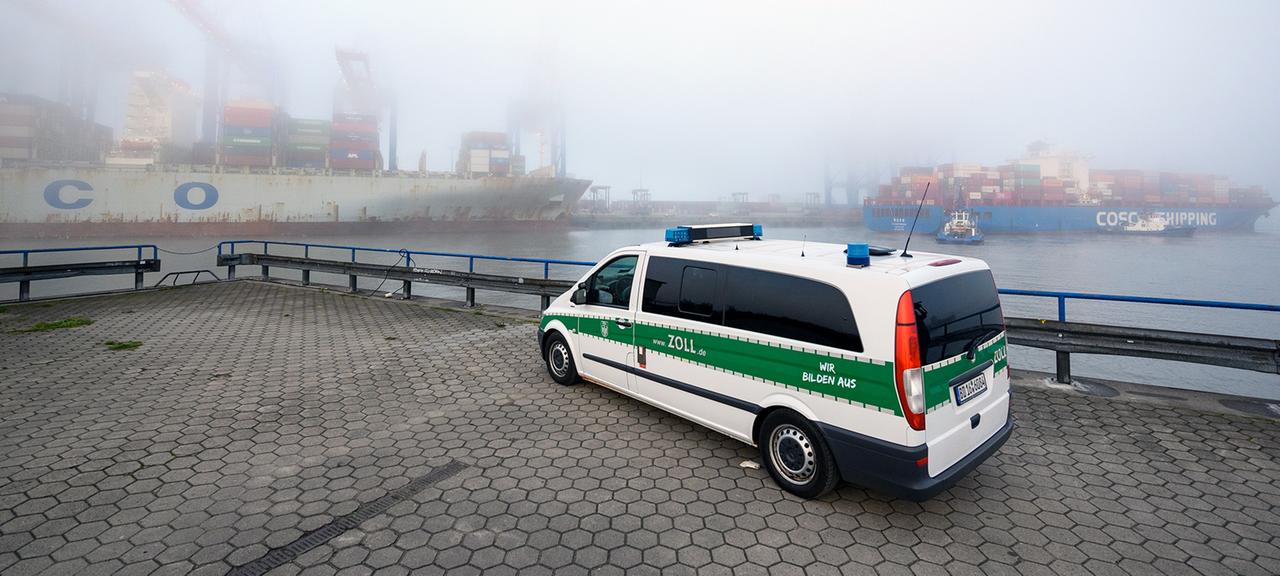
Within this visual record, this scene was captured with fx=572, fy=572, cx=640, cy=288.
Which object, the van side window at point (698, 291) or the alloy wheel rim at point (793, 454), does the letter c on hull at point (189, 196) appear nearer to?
the van side window at point (698, 291)

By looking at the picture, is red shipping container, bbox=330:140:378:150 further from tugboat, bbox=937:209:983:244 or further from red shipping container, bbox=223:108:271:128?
tugboat, bbox=937:209:983:244

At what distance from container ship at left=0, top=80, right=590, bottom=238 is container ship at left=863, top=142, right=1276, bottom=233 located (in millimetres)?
45685

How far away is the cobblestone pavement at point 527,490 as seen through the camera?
290 centimetres

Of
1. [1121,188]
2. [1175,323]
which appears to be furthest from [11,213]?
[1121,188]

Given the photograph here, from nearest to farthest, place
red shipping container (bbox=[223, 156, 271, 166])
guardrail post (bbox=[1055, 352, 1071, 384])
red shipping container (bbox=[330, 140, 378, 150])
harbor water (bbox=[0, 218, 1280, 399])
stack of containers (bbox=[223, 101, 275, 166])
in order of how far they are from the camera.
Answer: guardrail post (bbox=[1055, 352, 1071, 384]) → harbor water (bbox=[0, 218, 1280, 399]) → red shipping container (bbox=[223, 156, 271, 166]) → stack of containers (bbox=[223, 101, 275, 166]) → red shipping container (bbox=[330, 140, 378, 150])

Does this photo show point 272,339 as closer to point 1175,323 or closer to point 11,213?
point 1175,323

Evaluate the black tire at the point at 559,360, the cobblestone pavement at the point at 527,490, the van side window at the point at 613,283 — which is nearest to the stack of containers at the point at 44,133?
the cobblestone pavement at the point at 527,490

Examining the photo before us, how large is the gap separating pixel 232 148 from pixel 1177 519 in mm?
77408

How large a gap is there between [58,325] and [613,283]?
9.32 m

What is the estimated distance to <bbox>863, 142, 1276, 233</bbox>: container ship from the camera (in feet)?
243

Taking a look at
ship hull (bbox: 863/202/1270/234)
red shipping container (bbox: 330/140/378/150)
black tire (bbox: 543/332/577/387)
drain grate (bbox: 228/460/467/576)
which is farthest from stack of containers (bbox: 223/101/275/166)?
ship hull (bbox: 863/202/1270/234)

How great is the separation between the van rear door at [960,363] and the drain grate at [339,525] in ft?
9.86

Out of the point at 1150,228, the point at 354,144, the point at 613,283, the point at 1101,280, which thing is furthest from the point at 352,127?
the point at 1150,228

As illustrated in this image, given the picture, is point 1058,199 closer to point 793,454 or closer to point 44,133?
point 793,454
